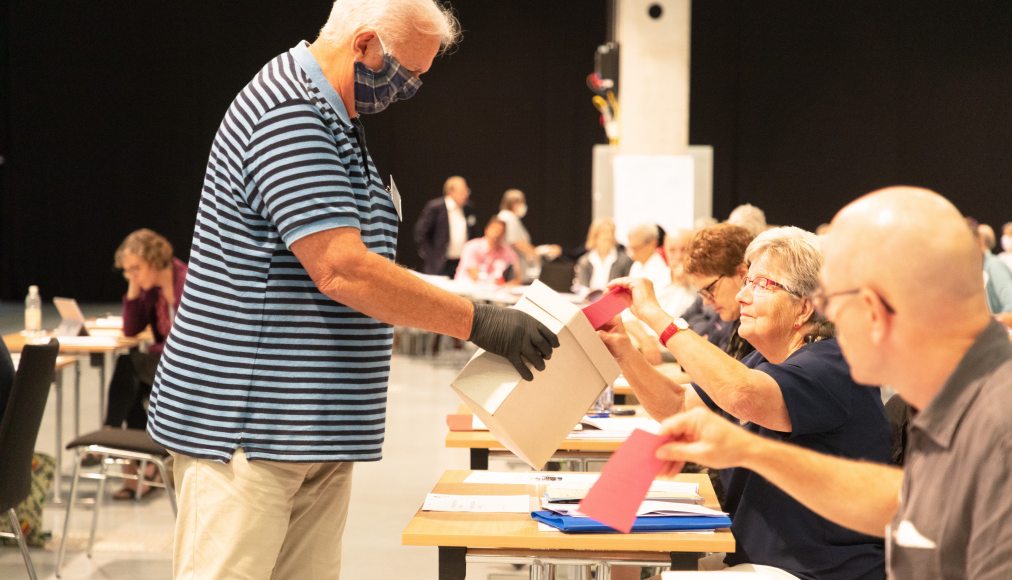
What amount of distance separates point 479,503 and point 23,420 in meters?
1.88

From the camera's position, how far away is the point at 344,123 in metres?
2.02

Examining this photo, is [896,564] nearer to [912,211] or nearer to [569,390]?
[912,211]

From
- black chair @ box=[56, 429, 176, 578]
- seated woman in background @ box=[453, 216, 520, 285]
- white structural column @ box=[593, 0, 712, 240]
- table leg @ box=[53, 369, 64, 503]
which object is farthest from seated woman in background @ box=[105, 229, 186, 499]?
white structural column @ box=[593, 0, 712, 240]

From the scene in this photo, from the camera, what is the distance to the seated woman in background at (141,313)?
5812 mm

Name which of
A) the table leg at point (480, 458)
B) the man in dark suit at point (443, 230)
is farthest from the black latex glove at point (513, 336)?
the man in dark suit at point (443, 230)

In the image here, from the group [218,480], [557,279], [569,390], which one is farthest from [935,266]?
[557,279]

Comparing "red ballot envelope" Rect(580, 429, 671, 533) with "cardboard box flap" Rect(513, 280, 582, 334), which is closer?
"red ballot envelope" Rect(580, 429, 671, 533)

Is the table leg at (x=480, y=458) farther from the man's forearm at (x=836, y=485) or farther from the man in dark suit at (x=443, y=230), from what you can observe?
the man in dark suit at (x=443, y=230)

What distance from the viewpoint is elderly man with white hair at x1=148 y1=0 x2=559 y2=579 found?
1.91 metres

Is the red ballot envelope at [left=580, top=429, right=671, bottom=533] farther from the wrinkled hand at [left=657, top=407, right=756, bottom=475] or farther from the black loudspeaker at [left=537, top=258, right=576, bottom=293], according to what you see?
the black loudspeaker at [left=537, top=258, right=576, bottom=293]

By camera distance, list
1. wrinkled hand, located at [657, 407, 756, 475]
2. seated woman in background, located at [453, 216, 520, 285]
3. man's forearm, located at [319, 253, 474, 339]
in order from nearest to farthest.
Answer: wrinkled hand, located at [657, 407, 756, 475] < man's forearm, located at [319, 253, 474, 339] < seated woman in background, located at [453, 216, 520, 285]

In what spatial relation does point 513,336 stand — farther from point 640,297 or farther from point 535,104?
point 535,104

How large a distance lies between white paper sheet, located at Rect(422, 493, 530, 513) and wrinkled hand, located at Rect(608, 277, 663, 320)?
489mm

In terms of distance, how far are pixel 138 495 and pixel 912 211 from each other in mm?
5092
